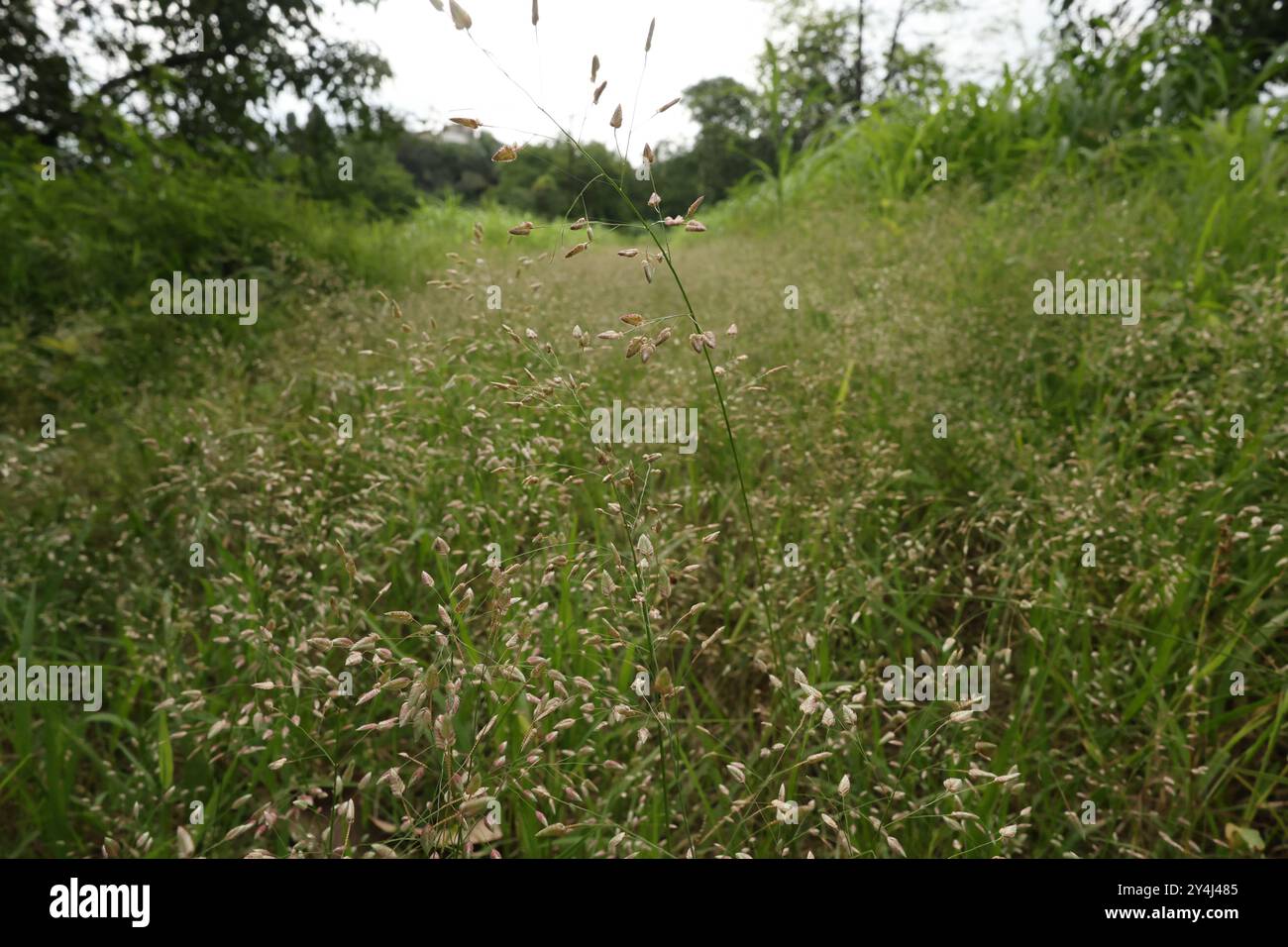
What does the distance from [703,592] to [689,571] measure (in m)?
0.79

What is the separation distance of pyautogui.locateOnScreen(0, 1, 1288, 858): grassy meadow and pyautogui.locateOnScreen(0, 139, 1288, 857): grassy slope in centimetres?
1

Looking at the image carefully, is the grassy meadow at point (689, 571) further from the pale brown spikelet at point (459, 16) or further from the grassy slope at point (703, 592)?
the pale brown spikelet at point (459, 16)

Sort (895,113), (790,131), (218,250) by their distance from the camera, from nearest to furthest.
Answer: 1. (218,250)
2. (895,113)
3. (790,131)

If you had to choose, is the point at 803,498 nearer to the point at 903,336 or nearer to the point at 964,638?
the point at 964,638

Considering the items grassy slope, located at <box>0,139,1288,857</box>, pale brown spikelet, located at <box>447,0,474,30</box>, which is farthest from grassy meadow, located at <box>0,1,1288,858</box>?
pale brown spikelet, located at <box>447,0,474,30</box>

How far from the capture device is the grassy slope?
3.93 ft

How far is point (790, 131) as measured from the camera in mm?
7113

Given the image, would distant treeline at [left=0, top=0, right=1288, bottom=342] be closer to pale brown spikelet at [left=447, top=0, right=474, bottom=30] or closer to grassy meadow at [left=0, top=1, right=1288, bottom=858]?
grassy meadow at [left=0, top=1, right=1288, bottom=858]

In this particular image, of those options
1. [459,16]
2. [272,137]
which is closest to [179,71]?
[272,137]

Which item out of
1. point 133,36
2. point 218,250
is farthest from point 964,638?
point 133,36

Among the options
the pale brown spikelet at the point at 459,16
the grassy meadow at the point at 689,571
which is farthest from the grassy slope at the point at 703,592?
the pale brown spikelet at the point at 459,16

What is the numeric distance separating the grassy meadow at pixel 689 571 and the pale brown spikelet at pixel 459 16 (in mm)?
286

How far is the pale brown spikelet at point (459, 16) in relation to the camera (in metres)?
0.89
